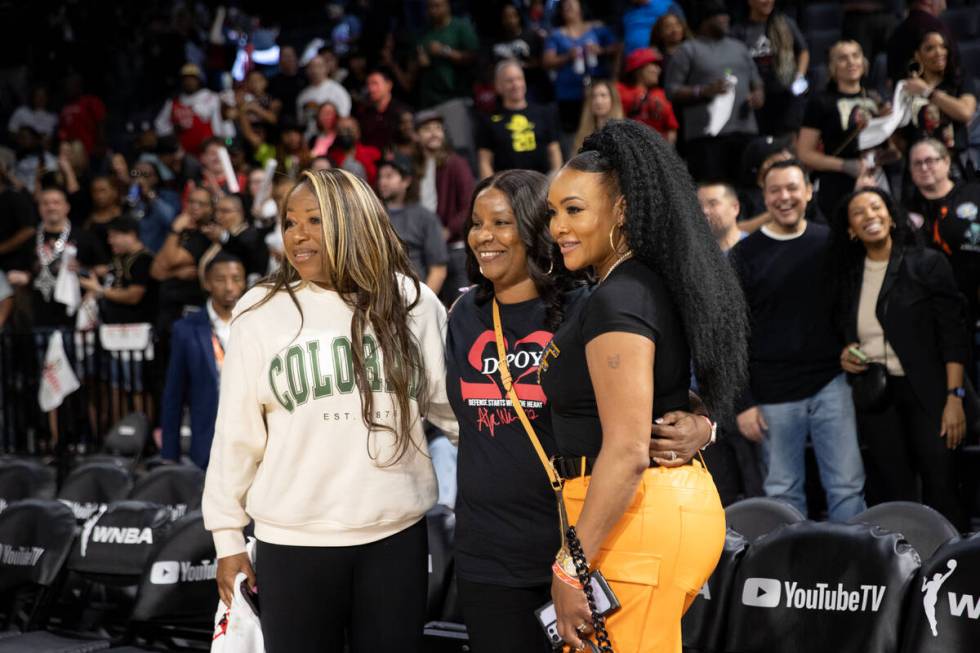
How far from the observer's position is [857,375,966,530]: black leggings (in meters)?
5.02

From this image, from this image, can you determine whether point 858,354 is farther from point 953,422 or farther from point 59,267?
point 59,267

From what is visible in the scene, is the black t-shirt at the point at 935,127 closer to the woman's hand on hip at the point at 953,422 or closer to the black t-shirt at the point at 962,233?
the black t-shirt at the point at 962,233

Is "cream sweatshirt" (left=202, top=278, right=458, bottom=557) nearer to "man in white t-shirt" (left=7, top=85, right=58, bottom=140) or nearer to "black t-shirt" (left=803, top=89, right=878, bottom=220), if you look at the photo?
"black t-shirt" (left=803, top=89, right=878, bottom=220)

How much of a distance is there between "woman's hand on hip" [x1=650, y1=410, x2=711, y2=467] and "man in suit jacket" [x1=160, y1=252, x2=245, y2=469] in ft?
12.7

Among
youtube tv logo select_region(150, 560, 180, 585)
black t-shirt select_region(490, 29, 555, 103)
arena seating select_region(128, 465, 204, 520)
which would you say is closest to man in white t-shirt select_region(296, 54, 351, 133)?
black t-shirt select_region(490, 29, 555, 103)

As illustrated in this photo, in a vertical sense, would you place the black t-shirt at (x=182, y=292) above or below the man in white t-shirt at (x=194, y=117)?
below

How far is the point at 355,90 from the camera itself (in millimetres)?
11609

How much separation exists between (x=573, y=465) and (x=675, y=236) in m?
0.51

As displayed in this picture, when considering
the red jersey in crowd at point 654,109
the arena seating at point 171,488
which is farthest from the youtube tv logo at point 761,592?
the red jersey in crowd at point 654,109

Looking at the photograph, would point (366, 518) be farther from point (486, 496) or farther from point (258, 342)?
point (258, 342)

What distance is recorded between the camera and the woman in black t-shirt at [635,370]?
236 centimetres

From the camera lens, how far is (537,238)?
300 cm

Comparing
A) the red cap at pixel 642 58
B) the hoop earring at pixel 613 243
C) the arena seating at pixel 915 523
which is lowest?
the arena seating at pixel 915 523

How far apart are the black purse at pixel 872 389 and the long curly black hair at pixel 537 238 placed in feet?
8.16
